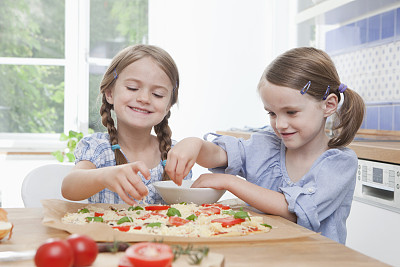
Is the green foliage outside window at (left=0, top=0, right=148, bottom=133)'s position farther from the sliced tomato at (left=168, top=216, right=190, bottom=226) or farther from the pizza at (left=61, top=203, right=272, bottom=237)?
the sliced tomato at (left=168, top=216, right=190, bottom=226)

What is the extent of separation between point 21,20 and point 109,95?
111 inches

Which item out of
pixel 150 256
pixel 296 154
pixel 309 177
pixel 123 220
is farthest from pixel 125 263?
pixel 296 154

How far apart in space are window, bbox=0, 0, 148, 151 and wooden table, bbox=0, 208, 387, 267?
326cm

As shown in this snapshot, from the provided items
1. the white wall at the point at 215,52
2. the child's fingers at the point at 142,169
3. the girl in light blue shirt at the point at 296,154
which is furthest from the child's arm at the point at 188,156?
the white wall at the point at 215,52

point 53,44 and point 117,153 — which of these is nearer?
point 117,153

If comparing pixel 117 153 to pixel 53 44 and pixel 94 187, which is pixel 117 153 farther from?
pixel 53 44

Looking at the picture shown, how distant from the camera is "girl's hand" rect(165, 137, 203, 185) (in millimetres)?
1215

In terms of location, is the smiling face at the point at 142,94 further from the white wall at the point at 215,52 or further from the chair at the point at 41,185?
the white wall at the point at 215,52

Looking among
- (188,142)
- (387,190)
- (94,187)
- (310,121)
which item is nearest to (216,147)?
(188,142)

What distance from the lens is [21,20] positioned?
410 centimetres

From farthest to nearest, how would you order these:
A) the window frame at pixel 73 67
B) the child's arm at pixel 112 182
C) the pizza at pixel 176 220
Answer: the window frame at pixel 73 67 → the child's arm at pixel 112 182 → the pizza at pixel 176 220

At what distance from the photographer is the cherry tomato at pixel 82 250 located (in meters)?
0.61

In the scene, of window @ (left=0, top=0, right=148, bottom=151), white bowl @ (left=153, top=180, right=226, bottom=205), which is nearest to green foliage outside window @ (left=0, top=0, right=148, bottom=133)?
window @ (left=0, top=0, right=148, bottom=151)

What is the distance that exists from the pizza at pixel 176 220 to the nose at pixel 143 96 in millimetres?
473
